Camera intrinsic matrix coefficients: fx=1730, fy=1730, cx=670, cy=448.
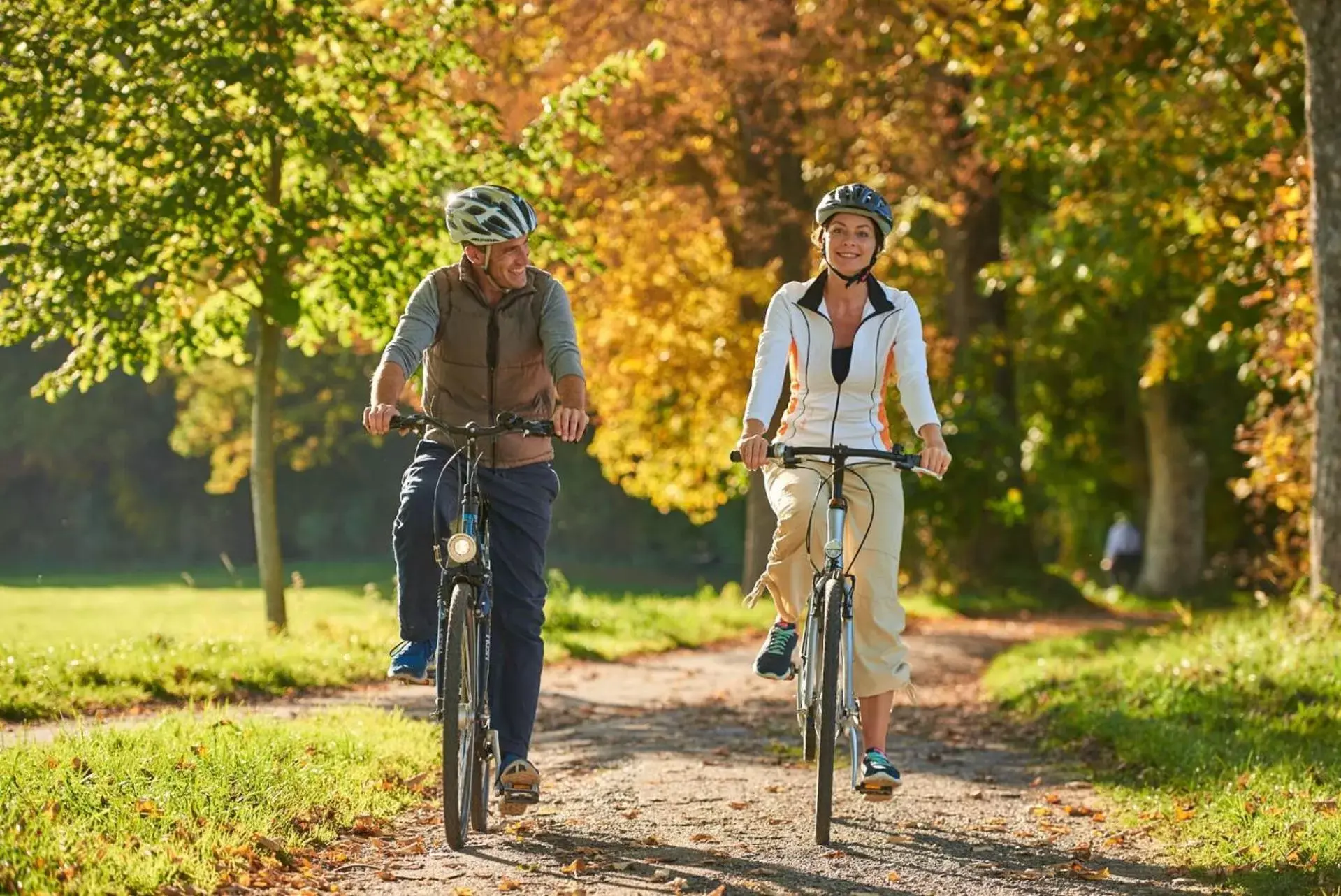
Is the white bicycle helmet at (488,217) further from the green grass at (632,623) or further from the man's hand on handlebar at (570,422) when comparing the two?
the green grass at (632,623)

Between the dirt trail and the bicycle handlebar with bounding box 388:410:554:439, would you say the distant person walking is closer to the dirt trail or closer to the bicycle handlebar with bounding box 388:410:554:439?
the dirt trail

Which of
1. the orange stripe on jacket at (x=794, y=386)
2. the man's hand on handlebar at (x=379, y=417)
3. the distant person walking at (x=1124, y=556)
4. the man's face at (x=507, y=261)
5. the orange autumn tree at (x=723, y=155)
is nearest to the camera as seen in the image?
Result: the man's hand on handlebar at (x=379, y=417)

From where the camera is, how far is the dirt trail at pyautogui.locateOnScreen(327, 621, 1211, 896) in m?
5.76

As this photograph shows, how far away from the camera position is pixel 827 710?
20.9 ft

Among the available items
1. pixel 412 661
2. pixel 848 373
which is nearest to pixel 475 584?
pixel 412 661

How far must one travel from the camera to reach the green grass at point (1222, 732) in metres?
6.30

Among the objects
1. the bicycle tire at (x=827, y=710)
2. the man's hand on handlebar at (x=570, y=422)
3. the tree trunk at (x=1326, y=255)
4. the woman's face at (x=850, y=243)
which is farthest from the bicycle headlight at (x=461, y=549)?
the tree trunk at (x=1326, y=255)

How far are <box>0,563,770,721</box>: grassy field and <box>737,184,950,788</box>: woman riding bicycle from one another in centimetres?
431

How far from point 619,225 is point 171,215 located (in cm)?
902

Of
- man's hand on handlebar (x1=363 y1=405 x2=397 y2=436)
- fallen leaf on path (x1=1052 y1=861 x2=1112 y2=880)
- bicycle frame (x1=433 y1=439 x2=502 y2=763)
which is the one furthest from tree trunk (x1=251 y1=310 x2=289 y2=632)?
fallen leaf on path (x1=1052 y1=861 x2=1112 y2=880)

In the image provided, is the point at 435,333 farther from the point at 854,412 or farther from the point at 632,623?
the point at 632,623

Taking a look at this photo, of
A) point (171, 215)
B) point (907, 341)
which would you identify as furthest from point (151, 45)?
point (907, 341)

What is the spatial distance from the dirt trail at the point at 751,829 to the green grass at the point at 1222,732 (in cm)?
29

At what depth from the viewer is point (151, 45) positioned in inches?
476
